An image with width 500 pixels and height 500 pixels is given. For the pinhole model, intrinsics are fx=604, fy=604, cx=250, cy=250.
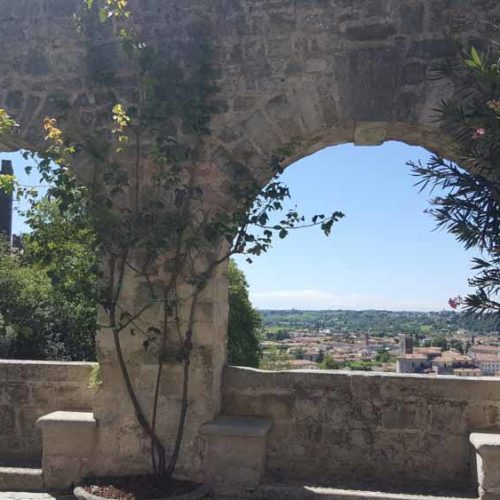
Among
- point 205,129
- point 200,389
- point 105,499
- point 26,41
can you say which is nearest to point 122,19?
point 26,41

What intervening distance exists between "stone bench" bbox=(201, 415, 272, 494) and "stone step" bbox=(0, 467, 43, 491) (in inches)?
48.7

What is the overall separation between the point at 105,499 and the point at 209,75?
3010mm

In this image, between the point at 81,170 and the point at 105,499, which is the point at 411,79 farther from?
the point at 105,499

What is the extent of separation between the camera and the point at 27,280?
1388cm

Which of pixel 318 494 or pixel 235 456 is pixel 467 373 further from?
pixel 235 456

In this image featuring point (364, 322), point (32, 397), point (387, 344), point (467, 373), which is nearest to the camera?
point (32, 397)

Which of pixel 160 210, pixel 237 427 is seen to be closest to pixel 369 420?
pixel 237 427

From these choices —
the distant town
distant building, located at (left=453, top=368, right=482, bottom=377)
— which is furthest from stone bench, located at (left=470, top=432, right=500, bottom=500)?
distant building, located at (left=453, top=368, right=482, bottom=377)

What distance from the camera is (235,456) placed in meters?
4.11

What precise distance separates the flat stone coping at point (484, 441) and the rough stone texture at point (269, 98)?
9.6 inches

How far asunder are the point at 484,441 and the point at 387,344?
109 ft

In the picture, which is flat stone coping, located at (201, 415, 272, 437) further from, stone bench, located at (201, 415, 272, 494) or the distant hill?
the distant hill

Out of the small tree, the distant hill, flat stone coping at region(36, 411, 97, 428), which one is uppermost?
the small tree

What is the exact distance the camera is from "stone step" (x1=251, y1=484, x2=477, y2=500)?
3.92 m
